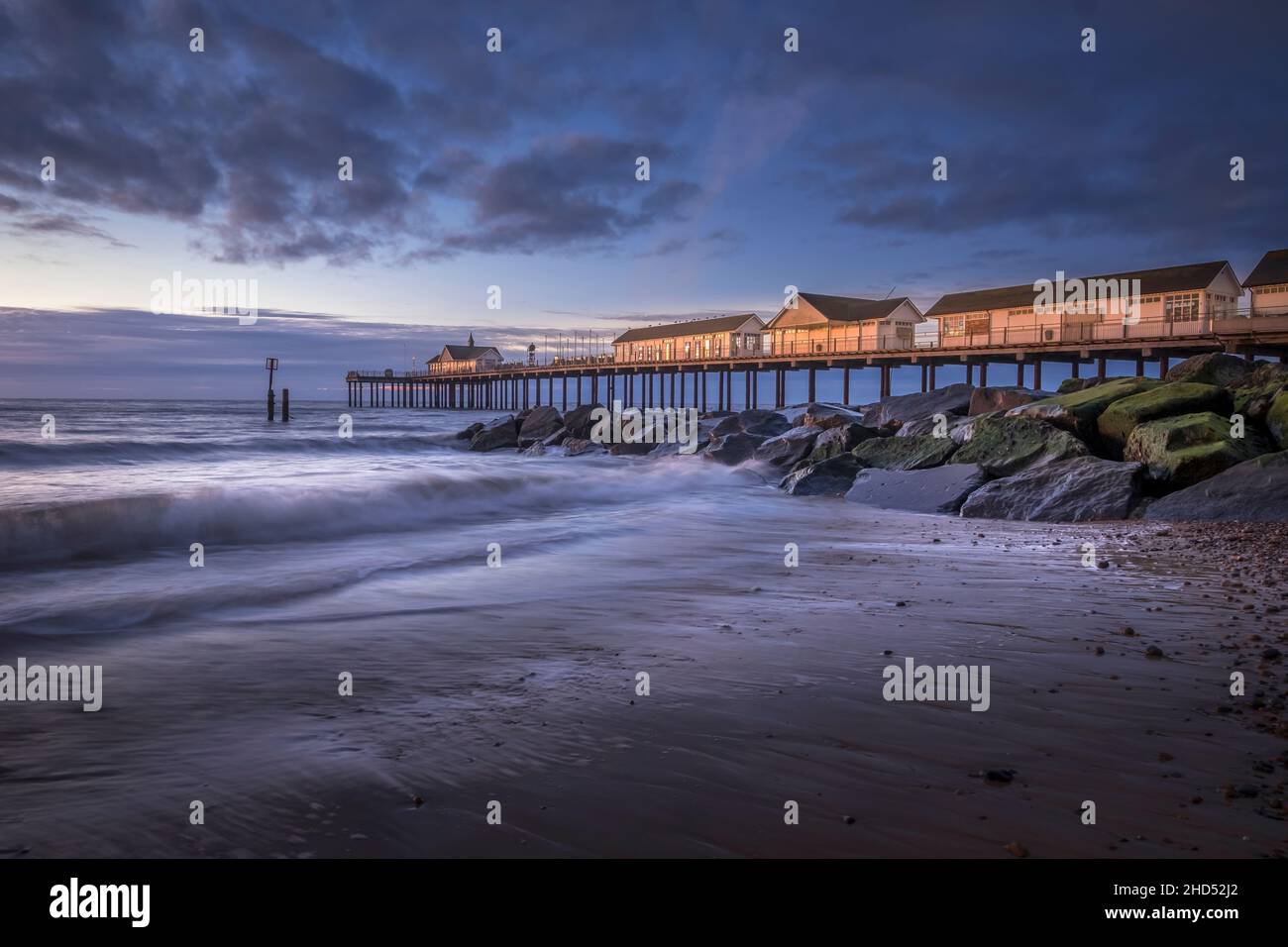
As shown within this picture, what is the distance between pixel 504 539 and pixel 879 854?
9101 millimetres

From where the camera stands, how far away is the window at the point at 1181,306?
3447 cm

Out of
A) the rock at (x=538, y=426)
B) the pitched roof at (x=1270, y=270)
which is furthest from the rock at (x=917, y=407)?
the pitched roof at (x=1270, y=270)

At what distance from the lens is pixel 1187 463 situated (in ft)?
34.9

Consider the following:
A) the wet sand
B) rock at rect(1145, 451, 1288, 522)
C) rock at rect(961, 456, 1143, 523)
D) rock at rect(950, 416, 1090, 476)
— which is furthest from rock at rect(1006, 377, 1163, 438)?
the wet sand

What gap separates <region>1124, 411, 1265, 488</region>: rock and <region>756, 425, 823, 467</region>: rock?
27.6 feet

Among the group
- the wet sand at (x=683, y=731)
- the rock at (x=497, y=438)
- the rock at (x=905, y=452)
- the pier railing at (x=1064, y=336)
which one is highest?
the pier railing at (x=1064, y=336)

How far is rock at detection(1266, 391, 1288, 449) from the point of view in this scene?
37.2 feet

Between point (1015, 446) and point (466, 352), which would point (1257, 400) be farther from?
point (466, 352)

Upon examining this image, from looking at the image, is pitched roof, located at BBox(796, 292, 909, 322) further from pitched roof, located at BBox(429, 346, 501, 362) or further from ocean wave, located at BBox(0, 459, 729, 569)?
pitched roof, located at BBox(429, 346, 501, 362)

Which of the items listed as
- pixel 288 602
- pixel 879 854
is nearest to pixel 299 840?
pixel 879 854

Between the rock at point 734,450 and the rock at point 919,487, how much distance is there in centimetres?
666

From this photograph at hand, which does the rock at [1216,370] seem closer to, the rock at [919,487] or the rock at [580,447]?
Answer: the rock at [919,487]

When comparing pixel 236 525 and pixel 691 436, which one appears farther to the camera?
pixel 691 436
